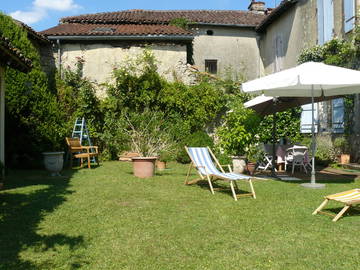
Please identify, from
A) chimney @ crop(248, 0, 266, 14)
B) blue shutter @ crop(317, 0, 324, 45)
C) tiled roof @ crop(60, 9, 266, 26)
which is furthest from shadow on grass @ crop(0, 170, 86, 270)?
chimney @ crop(248, 0, 266, 14)

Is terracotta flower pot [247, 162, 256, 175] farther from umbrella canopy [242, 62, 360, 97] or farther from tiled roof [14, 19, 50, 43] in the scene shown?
tiled roof [14, 19, 50, 43]

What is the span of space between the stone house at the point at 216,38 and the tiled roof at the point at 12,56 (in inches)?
206

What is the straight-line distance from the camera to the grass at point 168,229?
127 inches

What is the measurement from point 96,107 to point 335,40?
795cm

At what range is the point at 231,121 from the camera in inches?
377

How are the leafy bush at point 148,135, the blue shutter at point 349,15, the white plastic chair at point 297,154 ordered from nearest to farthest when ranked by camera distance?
the leafy bush at point 148,135
the white plastic chair at point 297,154
the blue shutter at point 349,15

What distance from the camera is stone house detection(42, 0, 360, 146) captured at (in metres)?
11.8

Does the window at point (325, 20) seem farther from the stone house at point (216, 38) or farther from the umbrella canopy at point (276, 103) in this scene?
the umbrella canopy at point (276, 103)

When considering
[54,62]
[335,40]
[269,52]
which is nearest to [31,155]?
[54,62]

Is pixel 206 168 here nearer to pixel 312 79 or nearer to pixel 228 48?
pixel 312 79

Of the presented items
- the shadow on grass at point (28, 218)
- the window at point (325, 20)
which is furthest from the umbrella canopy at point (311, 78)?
the window at point (325, 20)

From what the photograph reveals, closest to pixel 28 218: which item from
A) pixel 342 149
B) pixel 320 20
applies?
pixel 342 149

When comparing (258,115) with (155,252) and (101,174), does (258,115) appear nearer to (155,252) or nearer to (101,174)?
(101,174)

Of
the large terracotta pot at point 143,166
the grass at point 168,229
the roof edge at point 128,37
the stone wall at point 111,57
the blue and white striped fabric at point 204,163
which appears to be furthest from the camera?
the stone wall at point 111,57
